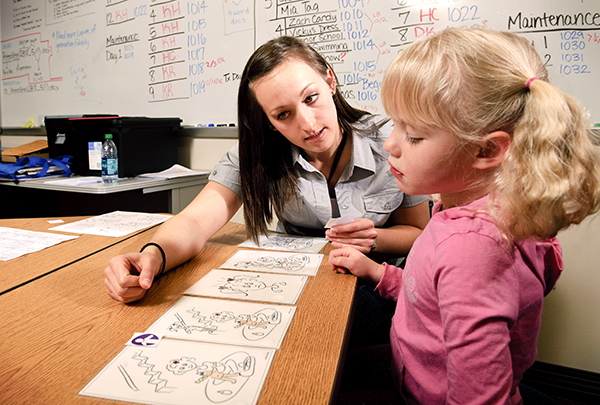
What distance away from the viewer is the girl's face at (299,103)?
1.04m

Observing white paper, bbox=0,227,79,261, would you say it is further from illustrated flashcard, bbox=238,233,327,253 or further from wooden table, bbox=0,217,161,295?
illustrated flashcard, bbox=238,233,327,253

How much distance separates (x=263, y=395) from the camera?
44 centimetres

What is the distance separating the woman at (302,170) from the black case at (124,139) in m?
1.04

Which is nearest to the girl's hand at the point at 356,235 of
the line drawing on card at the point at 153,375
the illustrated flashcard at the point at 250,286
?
the illustrated flashcard at the point at 250,286

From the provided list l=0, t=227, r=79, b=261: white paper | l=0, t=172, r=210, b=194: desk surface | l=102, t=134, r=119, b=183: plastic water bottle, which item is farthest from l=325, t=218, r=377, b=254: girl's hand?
l=102, t=134, r=119, b=183: plastic water bottle

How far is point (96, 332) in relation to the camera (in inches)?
22.9

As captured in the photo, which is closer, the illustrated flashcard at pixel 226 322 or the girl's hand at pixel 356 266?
the illustrated flashcard at pixel 226 322

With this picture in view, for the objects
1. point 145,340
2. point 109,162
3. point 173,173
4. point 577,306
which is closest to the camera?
point 145,340

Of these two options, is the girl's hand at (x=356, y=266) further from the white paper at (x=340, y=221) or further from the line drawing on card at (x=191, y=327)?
the line drawing on card at (x=191, y=327)

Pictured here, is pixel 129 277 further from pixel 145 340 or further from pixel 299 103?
pixel 299 103

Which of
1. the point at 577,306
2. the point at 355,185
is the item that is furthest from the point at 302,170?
the point at 577,306

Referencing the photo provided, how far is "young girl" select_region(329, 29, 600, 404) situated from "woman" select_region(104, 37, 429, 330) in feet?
1.38

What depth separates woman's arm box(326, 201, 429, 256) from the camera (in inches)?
39.1

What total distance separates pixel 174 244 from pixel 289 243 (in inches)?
13.8
